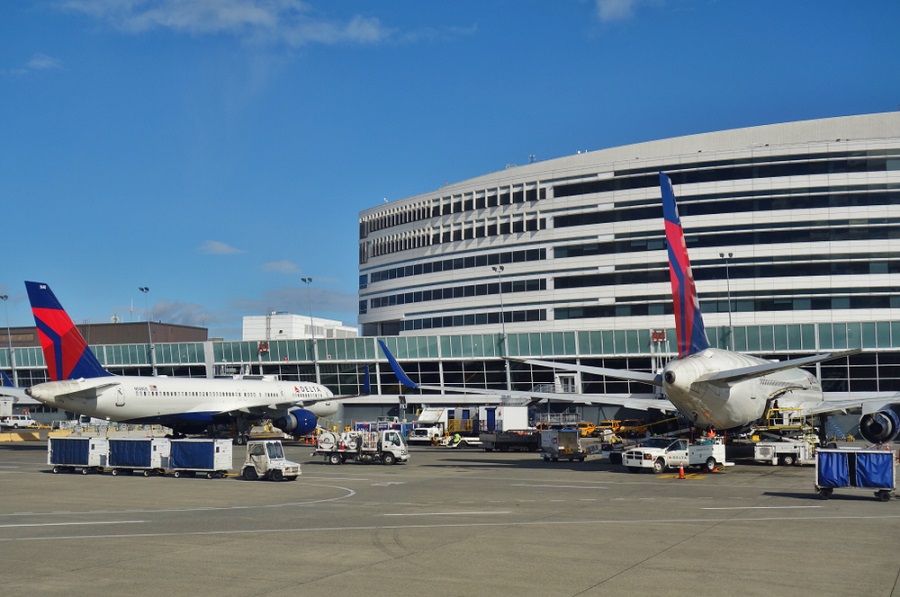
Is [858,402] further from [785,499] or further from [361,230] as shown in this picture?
[361,230]

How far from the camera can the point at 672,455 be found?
42969 millimetres

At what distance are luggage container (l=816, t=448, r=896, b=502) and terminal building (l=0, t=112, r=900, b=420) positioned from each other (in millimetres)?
57770

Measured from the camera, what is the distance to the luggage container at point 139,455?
41281 millimetres

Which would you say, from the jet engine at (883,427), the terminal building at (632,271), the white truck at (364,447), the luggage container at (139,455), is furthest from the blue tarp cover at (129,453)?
the terminal building at (632,271)

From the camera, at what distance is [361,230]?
423 ft

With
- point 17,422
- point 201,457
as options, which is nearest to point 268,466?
point 201,457

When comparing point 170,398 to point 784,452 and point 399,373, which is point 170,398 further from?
point 784,452

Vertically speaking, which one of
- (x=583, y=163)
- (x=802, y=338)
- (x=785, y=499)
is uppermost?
(x=583, y=163)

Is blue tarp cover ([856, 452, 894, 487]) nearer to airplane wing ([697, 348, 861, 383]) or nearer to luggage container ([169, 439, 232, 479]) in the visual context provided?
airplane wing ([697, 348, 861, 383])

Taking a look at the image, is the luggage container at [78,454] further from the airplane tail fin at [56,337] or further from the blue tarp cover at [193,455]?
the airplane tail fin at [56,337]

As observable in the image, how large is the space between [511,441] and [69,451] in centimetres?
3061

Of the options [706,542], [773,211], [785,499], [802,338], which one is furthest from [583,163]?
[706,542]

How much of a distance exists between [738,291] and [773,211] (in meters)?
9.03

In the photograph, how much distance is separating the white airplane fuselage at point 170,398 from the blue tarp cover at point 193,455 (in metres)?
16.1
